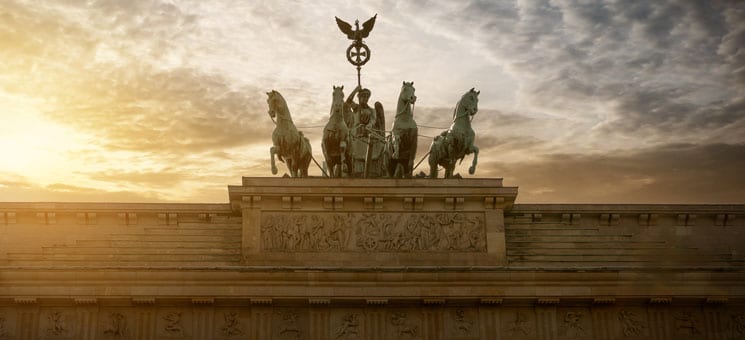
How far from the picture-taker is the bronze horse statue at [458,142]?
76.5 ft

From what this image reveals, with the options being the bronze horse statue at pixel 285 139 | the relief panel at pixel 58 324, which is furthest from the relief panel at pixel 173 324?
Answer: the bronze horse statue at pixel 285 139

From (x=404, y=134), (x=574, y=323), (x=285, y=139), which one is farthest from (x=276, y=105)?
(x=574, y=323)

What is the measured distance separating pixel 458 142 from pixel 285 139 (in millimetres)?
4188

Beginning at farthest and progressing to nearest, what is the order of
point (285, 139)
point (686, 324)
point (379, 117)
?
1. point (379, 117)
2. point (285, 139)
3. point (686, 324)

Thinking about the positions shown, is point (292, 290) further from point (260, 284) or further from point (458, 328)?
point (458, 328)

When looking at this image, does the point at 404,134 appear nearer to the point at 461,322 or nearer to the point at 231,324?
the point at 461,322

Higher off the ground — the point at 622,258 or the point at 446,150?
the point at 446,150

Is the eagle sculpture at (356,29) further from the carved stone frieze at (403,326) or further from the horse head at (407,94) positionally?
the carved stone frieze at (403,326)

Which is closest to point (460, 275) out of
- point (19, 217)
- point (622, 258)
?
point (622, 258)

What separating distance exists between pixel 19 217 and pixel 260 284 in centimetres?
616

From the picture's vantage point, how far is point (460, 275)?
850 inches

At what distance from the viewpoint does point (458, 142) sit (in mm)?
23297

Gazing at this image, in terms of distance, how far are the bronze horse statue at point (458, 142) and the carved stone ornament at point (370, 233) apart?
1.51m

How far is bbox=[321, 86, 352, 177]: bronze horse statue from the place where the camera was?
23.3m
